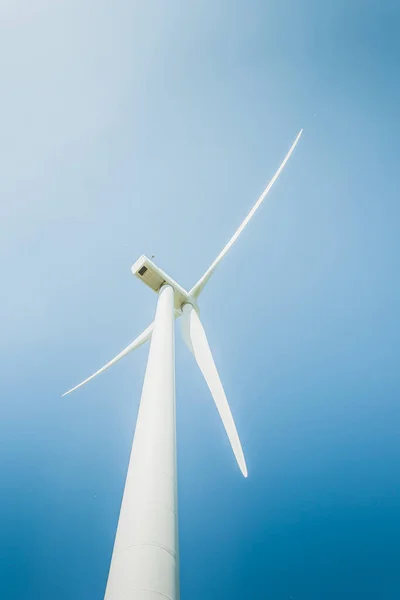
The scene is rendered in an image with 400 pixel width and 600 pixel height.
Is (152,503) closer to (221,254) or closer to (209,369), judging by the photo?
(209,369)

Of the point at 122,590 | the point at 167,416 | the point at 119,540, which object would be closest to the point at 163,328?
the point at 167,416

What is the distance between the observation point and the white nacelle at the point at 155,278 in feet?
49.5

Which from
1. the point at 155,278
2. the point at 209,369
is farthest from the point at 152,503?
the point at 155,278

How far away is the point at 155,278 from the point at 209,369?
515 centimetres

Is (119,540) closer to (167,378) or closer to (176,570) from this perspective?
(176,570)

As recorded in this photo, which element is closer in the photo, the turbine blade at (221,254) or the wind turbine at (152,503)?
the wind turbine at (152,503)

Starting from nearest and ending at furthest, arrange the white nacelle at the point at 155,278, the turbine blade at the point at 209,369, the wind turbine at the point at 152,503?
1. the wind turbine at the point at 152,503
2. the turbine blade at the point at 209,369
3. the white nacelle at the point at 155,278

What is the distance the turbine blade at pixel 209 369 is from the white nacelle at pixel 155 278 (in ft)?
1.08

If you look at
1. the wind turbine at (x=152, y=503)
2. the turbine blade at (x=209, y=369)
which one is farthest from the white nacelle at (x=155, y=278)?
the wind turbine at (x=152, y=503)

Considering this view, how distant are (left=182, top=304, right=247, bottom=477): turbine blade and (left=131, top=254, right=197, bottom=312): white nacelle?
13.0 inches

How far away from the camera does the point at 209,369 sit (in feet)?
37.3

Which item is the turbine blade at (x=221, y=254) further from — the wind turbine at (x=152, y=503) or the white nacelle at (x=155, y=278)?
the wind turbine at (x=152, y=503)

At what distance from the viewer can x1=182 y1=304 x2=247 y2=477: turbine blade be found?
33.7 ft

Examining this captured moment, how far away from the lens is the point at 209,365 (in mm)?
11453
